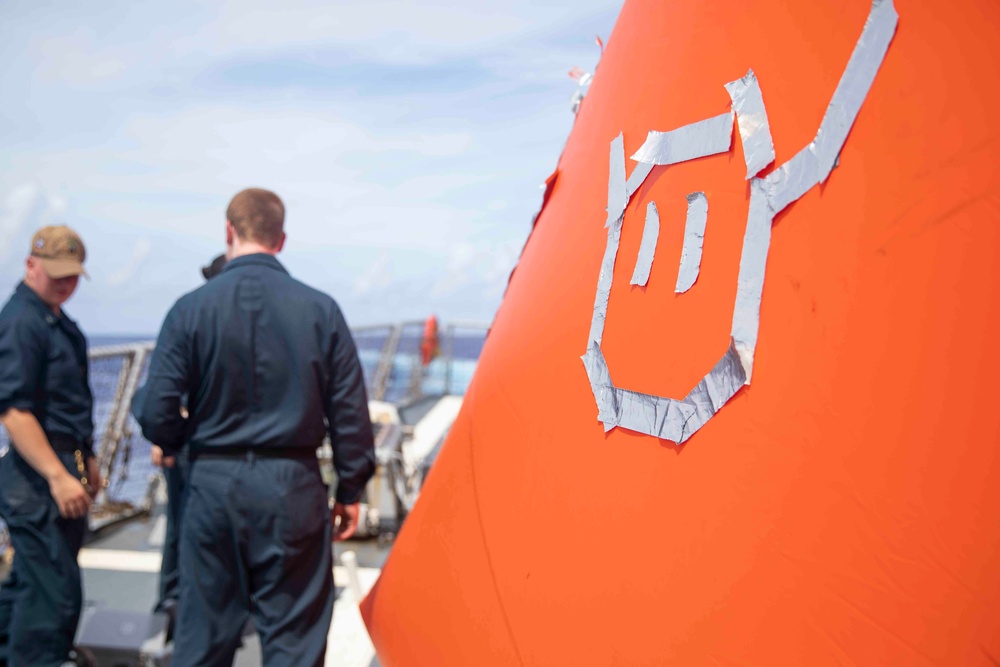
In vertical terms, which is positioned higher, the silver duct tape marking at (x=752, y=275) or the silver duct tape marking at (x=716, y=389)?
the silver duct tape marking at (x=752, y=275)

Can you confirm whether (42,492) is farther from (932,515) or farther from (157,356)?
(932,515)

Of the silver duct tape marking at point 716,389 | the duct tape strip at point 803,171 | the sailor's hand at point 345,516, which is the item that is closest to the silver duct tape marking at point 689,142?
the duct tape strip at point 803,171

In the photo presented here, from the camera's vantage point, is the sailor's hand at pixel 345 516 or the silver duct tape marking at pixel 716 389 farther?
the sailor's hand at pixel 345 516

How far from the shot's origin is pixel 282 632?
2686 millimetres

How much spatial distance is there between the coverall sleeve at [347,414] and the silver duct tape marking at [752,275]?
1.95 m

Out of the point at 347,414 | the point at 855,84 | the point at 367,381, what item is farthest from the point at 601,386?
the point at 367,381

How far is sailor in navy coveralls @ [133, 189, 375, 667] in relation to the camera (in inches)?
103

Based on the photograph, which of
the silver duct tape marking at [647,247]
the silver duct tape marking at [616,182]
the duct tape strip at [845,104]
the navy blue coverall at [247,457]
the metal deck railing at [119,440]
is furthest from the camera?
the metal deck railing at [119,440]

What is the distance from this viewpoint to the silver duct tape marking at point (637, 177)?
1.34 metres

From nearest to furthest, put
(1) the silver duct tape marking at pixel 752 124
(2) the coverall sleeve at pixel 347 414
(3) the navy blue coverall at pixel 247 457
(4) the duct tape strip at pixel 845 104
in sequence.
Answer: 1. (4) the duct tape strip at pixel 845 104
2. (1) the silver duct tape marking at pixel 752 124
3. (3) the navy blue coverall at pixel 247 457
4. (2) the coverall sleeve at pixel 347 414

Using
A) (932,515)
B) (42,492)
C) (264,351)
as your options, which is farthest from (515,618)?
(42,492)

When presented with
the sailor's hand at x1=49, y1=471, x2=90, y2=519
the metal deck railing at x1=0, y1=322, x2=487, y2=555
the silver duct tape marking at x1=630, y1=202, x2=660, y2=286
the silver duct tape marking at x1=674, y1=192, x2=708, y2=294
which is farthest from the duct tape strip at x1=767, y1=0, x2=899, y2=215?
the metal deck railing at x1=0, y1=322, x2=487, y2=555

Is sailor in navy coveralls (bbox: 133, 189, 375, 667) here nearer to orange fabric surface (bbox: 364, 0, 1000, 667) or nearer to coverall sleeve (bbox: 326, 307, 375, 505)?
coverall sleeve (bbox: 326, 307, 375, 505)

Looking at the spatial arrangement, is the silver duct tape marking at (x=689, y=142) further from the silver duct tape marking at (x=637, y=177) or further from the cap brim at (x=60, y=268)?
the cap brim at (x=60, y=268)
